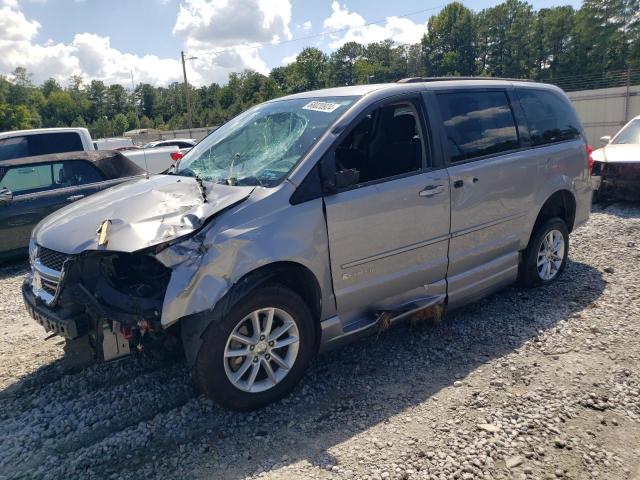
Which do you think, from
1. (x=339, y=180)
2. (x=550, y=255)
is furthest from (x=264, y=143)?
(x=550, y=255)

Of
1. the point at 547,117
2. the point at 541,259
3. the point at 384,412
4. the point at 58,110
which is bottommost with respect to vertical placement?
the point at 384,412

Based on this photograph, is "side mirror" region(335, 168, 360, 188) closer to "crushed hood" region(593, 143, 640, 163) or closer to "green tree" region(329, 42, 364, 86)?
"crushed hood" region(593, 143, 640, 163)

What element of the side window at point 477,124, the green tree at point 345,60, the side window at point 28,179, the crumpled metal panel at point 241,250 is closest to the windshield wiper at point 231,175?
the crumpled metal panel at point 241,250

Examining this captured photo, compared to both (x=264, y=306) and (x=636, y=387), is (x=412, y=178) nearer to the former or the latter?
(x=264, y=306)

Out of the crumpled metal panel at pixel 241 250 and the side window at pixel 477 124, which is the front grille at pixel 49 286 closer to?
the crumpled metal panel at pixel 241 250

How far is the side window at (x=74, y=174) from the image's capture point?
299 inches

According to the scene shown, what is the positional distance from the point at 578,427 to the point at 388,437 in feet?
3.77

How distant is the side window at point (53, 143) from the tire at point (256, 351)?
302 inches

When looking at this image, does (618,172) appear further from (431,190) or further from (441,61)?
(441,61)

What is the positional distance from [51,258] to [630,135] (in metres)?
9.96

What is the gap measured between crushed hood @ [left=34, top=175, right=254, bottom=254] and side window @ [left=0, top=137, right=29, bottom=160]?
6229 mm

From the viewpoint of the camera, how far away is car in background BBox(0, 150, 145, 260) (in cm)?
710

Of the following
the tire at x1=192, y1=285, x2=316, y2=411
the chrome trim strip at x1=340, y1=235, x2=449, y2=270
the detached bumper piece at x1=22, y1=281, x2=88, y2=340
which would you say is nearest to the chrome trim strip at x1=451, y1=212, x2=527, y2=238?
the chrome trim strip at x1=340, y1=235, x2=449, y2=270

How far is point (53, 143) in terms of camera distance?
9.35 m
